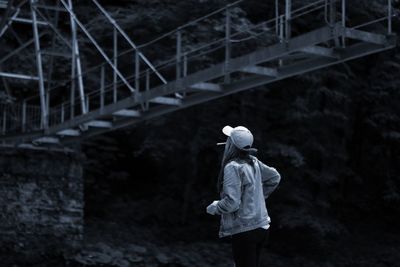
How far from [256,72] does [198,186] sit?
1222 centimetres

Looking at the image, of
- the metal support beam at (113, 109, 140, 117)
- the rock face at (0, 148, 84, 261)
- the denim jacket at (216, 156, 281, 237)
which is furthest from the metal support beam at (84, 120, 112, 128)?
the denim jacket at (216, 156, 281, 237)

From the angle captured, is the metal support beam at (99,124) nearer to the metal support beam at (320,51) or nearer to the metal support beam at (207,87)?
the metal support beam at (207,87)

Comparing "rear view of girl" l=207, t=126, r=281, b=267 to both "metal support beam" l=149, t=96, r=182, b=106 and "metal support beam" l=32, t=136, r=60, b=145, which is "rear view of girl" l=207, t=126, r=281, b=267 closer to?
"metal support beam" l=149, t=96, r=182, b=106

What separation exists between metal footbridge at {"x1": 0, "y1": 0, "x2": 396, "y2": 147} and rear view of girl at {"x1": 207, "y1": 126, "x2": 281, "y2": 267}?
203 inches

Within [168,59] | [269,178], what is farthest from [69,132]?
[269,178]

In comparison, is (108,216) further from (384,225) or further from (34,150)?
(384,225)

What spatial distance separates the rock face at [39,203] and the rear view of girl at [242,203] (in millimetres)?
12688

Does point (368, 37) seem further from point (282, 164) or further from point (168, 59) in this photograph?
point (282, 164)

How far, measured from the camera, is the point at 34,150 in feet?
63.7

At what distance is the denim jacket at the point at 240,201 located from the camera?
21.8 feet

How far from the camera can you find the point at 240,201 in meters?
6.71

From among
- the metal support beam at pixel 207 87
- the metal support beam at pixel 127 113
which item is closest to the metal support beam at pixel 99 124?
the metal support beam at pixel 127 113

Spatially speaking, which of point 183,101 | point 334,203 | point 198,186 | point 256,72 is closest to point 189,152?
point 198,186

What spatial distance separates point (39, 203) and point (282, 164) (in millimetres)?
7202
